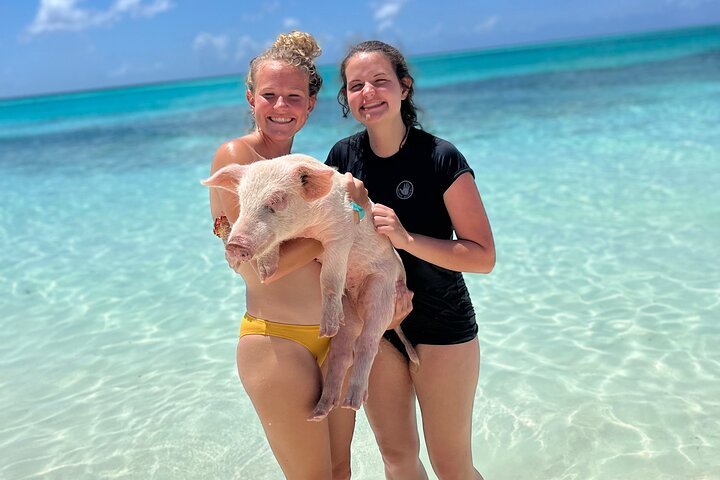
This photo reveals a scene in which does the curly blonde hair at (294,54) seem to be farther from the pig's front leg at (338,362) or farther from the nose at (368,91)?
the pig's front leg at (338,362)

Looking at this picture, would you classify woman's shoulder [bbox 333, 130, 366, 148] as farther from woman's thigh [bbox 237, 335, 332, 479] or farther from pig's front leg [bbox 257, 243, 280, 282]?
woman's thigh [bbox 237, 335, 332, 479]

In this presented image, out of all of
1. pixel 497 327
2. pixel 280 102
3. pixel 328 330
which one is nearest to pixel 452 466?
pixel 328 330

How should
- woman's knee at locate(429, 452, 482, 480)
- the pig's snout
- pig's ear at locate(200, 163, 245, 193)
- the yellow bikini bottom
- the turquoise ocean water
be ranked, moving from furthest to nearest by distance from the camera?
the turquoise ocean water < woman's knee at locate(429, 452, 482, 480) < the yellow bikini bottom < pig's ear at locate(200, 163, 245, 193) < the pig's snout

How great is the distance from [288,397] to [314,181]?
2.63 feet

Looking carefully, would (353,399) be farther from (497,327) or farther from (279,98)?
(497,327)

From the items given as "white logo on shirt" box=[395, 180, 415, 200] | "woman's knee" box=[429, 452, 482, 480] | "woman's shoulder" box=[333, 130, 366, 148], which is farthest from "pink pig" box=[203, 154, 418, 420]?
"woman's knee" box=[429, 452, 482, 480]

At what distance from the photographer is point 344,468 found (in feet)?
9.19

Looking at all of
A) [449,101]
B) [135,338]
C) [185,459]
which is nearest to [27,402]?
[135,338]

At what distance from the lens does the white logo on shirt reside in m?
2.79

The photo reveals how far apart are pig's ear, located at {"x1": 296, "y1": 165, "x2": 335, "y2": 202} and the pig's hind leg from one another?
49cm

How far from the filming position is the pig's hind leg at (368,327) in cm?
239

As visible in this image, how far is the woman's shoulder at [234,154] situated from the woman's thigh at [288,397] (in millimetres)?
685

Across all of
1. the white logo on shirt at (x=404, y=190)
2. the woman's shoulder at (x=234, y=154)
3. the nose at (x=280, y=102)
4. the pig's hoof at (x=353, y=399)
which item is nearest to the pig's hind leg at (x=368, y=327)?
the pig's hoof at (x=353, y=399)

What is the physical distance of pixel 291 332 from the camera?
2508mm
